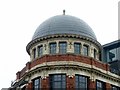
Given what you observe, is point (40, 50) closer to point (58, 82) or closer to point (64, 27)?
point (64, 27)

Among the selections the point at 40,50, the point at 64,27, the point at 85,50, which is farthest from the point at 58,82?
the point at 64,27

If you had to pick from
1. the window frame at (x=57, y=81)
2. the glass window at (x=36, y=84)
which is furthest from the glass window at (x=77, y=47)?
the glass window at (x=36, y=84)

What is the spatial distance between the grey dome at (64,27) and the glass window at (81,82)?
6163 mm

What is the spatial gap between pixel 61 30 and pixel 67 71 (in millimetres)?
6308

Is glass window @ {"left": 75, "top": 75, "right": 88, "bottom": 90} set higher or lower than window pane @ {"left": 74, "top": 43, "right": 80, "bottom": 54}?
lower

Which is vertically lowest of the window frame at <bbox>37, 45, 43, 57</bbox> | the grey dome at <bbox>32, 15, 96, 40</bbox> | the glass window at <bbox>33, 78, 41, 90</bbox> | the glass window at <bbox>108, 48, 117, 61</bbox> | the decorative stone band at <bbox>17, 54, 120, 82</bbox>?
the glass window at <bbox>33, 78, 41, 90</bbox>

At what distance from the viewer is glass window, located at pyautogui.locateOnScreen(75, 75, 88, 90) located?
48.7 m

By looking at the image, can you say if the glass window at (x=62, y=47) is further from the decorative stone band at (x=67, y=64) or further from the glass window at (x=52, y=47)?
the decorative stone band at (x=67, y=64)

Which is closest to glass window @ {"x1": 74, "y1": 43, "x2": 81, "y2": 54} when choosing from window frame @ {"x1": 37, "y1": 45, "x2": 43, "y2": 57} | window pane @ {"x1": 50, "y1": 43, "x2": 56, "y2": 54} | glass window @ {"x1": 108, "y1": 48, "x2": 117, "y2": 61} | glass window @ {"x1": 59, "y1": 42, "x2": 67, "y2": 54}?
glass window @ {"x1": 59, "y1": 42, "x2": 67, "y2": 54}

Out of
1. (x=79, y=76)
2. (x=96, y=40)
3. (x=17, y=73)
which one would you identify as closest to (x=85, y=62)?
(x=79, y=76)

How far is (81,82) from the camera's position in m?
49.0

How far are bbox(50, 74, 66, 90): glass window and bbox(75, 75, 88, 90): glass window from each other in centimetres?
149

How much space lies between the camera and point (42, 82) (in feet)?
160

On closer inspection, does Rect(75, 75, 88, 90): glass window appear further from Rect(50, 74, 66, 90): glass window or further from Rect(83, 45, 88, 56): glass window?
Rect(83, 45, 88, 56): glass window
